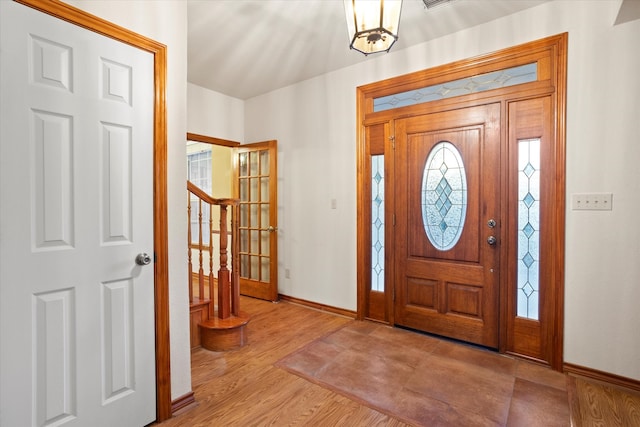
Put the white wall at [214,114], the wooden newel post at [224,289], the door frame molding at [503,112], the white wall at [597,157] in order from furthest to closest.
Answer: the white wall at [214,114]
the wooden newel post at [224,289]
the door frame molding at [503,112]
the white wall at [597,157]

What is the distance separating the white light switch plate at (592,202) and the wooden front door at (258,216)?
2.90 meters

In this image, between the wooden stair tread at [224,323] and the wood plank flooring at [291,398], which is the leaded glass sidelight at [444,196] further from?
the wooden stair tread at [224,323]

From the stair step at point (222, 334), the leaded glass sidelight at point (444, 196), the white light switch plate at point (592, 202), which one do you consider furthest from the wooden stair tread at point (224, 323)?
the white light switch plate at point (592, 202)

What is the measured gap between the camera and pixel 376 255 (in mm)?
3279

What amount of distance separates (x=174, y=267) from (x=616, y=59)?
10.0ft

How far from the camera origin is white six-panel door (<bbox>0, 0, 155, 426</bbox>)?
4.29ft

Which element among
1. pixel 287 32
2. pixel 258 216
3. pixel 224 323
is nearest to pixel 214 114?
pixel 258 216

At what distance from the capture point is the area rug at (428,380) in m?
1.86

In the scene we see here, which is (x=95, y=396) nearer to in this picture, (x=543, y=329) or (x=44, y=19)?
(x=44, y=19)

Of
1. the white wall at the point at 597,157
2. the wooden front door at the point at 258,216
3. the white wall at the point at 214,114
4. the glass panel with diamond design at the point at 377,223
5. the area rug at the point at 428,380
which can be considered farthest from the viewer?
the wooden front door at the point at 258,216

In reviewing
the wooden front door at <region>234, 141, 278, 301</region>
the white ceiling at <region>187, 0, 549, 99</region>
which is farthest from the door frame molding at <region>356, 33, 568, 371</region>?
the wooden front door at <region>234, 141, 278, 301</region>

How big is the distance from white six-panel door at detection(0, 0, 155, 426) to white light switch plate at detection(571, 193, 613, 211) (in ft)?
8.90

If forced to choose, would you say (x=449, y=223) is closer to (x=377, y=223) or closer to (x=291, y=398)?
(x=377, y=223)

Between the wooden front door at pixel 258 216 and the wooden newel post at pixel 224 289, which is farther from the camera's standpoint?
the wooden front door at pixel 258 216
